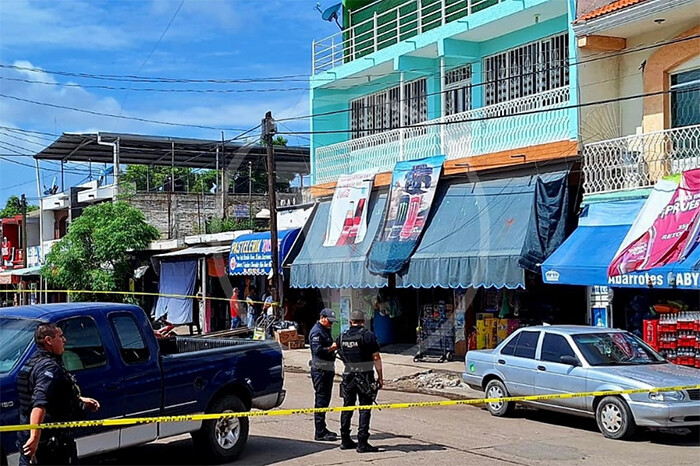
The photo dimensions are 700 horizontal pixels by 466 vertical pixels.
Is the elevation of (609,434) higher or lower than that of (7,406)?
lower

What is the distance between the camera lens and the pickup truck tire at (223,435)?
9875mm

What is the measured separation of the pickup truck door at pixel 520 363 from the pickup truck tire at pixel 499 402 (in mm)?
160

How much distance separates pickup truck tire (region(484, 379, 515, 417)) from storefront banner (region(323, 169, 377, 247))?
31.8 ft

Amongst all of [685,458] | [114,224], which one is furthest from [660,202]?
[114,224]

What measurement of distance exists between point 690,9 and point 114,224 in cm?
2309

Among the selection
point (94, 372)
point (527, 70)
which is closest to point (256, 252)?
point (527, 70)

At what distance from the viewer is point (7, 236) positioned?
175ft

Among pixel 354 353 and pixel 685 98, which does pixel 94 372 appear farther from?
pixel 685 98

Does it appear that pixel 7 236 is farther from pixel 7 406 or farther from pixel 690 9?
pixel 7 406

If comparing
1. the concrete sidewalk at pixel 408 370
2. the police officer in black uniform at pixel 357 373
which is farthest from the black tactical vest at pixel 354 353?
the concrete sidewalk at pixel 408 370

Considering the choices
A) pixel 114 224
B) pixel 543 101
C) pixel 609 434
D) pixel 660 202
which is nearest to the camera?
pixel 609 434

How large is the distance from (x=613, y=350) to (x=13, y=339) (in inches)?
330

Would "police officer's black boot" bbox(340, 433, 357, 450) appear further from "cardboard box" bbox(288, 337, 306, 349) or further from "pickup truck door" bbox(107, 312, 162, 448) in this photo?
"cardboard box" bbox(288, 337, 306, 349)

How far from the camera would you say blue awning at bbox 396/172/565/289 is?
18500mm
